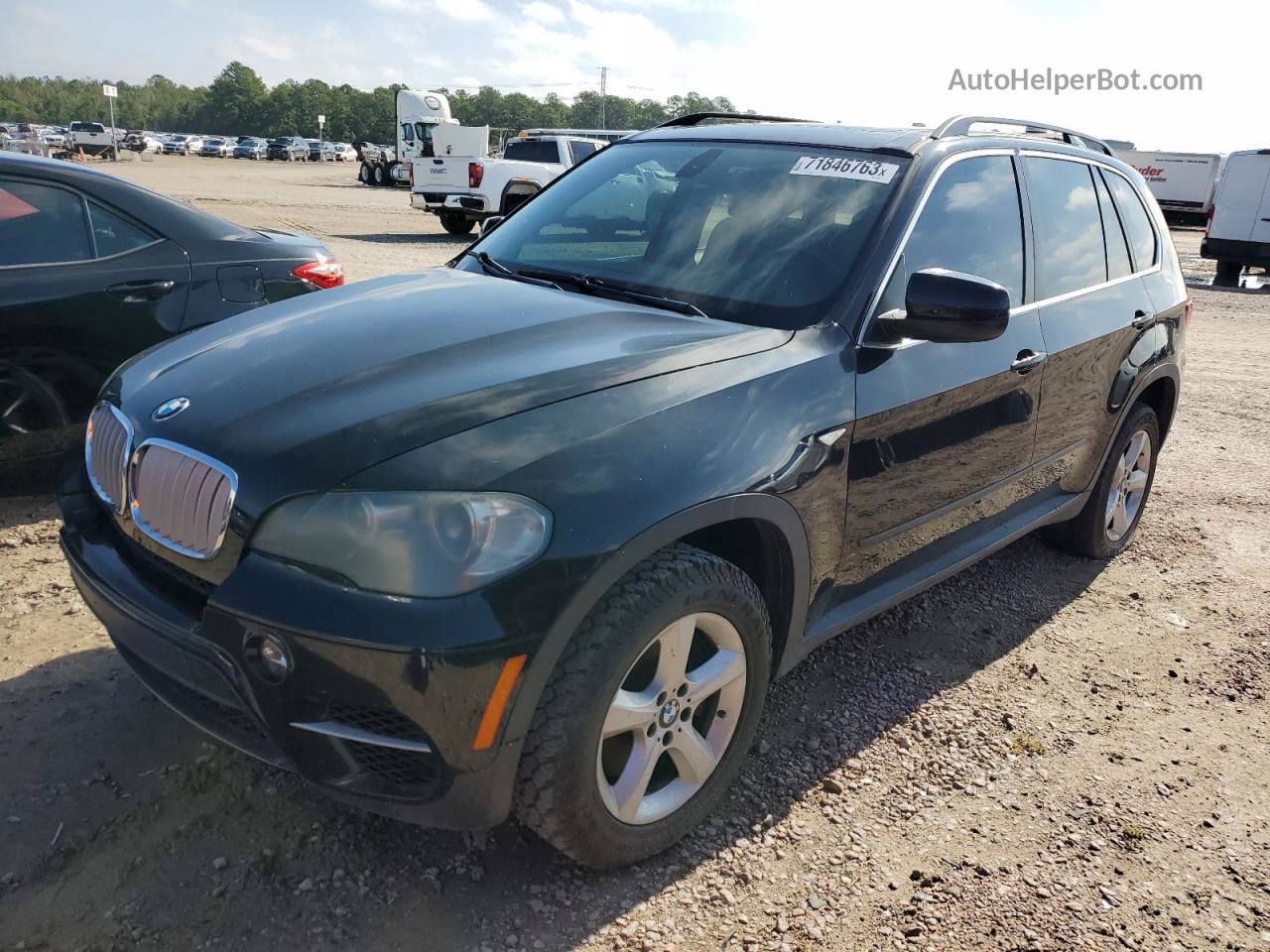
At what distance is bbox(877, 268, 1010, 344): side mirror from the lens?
2680mm

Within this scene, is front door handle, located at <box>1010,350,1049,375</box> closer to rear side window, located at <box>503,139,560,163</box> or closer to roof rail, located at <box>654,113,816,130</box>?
roof rail, located at <box>654,113,816,130</box>

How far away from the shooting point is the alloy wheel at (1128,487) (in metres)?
4.51

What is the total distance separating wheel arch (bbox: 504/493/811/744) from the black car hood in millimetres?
382

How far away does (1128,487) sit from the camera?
15.4 ft

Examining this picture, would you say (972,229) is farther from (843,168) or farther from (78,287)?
(78,287)

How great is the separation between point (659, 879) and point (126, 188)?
392cm

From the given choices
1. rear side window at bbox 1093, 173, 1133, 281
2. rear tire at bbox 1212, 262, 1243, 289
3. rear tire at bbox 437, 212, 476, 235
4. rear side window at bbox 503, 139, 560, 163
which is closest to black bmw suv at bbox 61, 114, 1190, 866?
rear side window at bbox 1093, 173, 1133, 281

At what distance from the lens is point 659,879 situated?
2.44 meters

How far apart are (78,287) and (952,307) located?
11.7 feet

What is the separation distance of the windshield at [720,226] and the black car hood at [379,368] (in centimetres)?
21

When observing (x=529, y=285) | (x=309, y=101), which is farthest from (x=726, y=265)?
(x=309, y=101)

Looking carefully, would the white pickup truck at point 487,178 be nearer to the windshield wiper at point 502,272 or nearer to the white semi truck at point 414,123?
the white semi truck at point 414,123

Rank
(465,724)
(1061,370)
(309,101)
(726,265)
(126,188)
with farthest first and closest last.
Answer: (309,101)
(126,188)
(1061,370)
(726,265)
(465,724)

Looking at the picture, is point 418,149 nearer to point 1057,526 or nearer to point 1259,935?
point 1057,526
